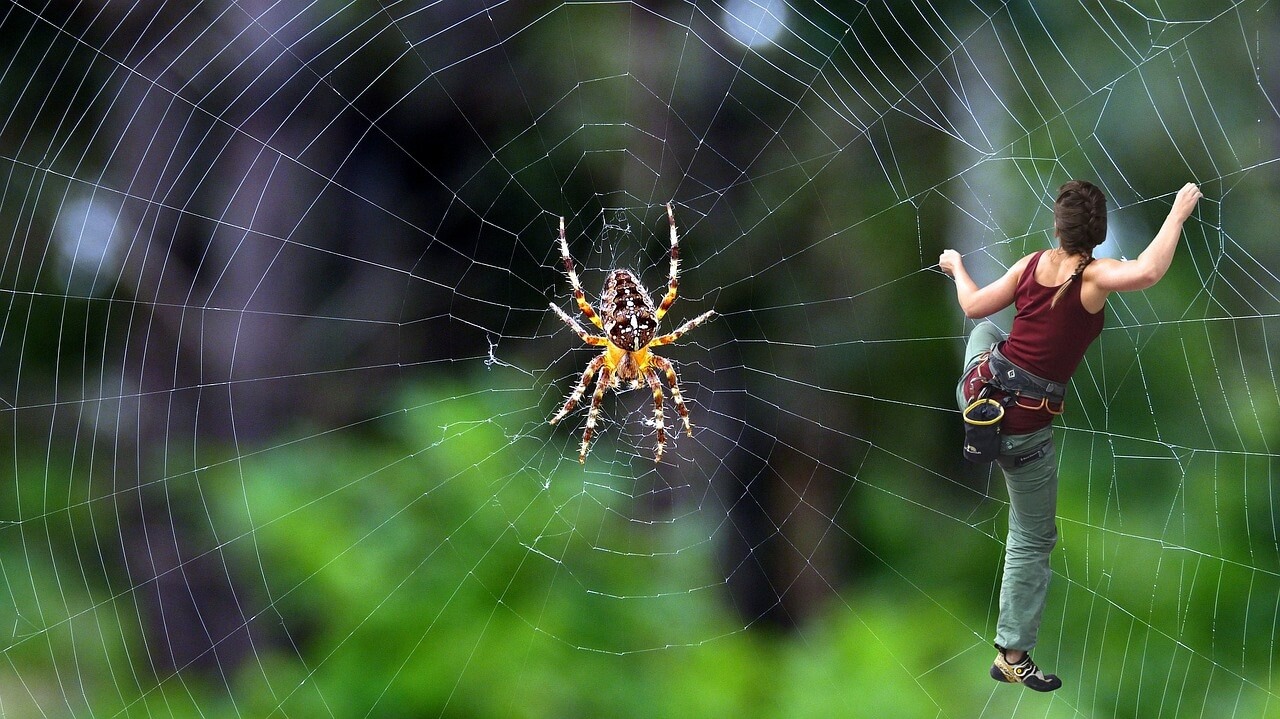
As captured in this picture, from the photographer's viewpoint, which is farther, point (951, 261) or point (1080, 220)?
point (951, 261)

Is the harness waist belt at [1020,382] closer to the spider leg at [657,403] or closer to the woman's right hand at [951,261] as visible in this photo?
the woman's right hand at [951,261]

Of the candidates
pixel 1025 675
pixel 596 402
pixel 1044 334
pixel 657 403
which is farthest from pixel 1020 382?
pixel 657 403

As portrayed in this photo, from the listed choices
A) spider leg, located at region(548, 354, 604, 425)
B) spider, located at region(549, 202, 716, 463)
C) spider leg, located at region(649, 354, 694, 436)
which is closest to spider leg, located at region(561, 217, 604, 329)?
spider, located at region(549, 202, 716, 463)

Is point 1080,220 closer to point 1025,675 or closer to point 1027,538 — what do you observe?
point 1027,538

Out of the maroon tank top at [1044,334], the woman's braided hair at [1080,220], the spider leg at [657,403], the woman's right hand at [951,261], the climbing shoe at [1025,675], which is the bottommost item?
the climbing shoe at [1025,675]

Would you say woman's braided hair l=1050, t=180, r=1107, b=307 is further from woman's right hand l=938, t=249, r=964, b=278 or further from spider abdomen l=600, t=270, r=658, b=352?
spider abdomen l=600, t=270, r=658, b=352

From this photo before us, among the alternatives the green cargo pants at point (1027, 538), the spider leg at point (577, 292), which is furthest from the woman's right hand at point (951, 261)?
the spider leg at point (577, 292)
